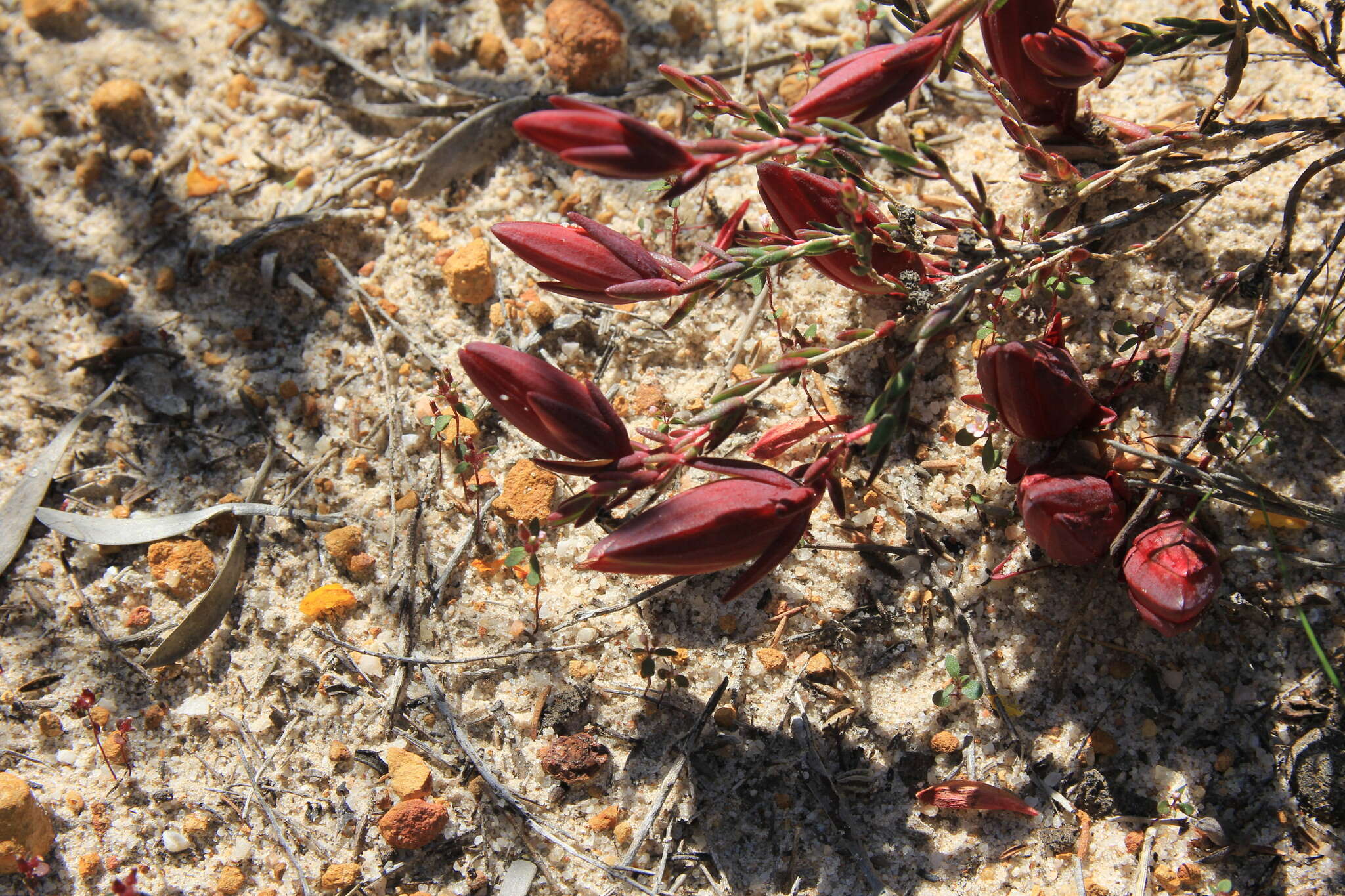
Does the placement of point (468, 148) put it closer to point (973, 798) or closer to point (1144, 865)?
point (973, 798)

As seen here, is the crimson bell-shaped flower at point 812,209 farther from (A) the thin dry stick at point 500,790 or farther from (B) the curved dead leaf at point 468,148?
(A) the thin dry stick at point 500,790

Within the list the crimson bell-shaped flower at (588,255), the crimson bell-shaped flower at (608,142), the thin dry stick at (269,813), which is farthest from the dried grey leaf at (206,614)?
the crimson bell-shaped flower at (608,142)

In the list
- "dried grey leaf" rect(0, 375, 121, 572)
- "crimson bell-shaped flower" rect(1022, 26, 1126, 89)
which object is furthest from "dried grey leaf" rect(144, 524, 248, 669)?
"crimson bell-shaped flower" rect(1022, 26, 1126, 89)

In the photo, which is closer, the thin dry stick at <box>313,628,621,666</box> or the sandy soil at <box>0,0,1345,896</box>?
the sandy soil at <box>0,0,1345,896</box>

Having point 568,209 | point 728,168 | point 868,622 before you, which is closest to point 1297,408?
point 868,622

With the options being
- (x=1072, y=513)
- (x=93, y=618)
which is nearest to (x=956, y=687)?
(x=1072, y=513)

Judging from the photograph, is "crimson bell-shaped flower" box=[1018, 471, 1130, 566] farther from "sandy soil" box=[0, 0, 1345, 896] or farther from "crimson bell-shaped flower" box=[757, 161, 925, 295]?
"crimson bell-shaped flower" box=[757, 161, 925, 295]
